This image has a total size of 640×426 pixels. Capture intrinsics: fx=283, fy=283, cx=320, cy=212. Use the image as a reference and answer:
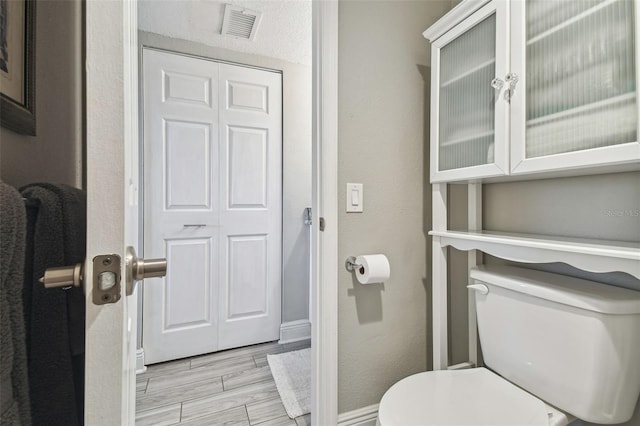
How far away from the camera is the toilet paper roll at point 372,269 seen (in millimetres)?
1091

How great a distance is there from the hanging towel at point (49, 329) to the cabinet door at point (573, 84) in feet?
3.78

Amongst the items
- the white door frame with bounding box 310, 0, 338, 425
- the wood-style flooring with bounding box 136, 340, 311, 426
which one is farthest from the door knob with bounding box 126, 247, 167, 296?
the wood-style flooring with bounding box 136, 340, 311, 426

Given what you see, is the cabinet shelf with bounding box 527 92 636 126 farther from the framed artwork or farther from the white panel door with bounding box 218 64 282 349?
the white panel door with bounding box 218 64 282 349

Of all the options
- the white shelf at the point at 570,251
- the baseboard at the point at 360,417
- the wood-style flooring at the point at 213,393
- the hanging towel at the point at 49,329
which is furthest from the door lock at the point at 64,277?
the wood-style flooring at the point at 213,393

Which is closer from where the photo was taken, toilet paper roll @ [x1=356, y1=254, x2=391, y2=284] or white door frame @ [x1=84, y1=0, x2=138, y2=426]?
white door frame @ [x1=84, y1=0, x2=138, y2=426]

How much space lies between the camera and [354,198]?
1168 mm

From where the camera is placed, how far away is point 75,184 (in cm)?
65

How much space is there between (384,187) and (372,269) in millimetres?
364

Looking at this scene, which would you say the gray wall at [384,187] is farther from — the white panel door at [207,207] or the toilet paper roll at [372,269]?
the white panel door at [207,207]

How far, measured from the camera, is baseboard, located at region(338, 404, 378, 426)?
3.75ft

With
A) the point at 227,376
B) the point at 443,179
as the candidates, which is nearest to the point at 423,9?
the point at 443,179

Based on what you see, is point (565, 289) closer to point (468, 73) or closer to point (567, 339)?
point (567, 339)

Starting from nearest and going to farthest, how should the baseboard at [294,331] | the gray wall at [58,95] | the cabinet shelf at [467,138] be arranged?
the gray wall at [58,95] < the cabinet shelf at [467,138] < the baseboard at [294,331]

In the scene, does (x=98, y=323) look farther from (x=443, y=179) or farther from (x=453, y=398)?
(x=443, y=179)
